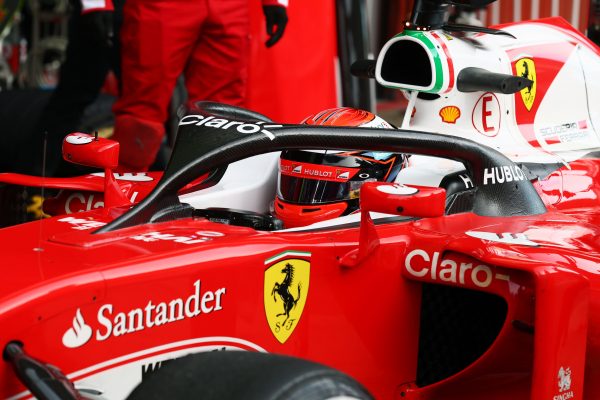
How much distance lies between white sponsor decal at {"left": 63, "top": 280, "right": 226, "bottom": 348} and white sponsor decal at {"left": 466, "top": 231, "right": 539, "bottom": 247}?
2.52 ft

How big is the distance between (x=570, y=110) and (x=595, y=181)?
0.39 m

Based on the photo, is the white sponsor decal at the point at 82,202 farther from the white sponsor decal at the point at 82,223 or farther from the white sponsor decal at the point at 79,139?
the white sponsor decal at the point at 82,223

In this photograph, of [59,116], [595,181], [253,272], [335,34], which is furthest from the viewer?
[335,34]

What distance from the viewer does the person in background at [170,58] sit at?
15.9 feet

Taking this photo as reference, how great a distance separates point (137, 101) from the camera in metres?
4.98

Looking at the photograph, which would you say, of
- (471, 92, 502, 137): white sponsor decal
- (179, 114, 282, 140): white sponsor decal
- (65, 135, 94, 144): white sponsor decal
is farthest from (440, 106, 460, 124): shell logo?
(65, 135, 94, 144): white sponsor decal

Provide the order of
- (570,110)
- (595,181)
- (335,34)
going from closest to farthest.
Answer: (595,181) → (570,110) → (335,34)

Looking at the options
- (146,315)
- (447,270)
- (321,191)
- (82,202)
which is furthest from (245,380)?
(82,202)

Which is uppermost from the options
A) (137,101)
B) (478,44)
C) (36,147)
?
(478,44)

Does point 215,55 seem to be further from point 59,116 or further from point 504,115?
point 504,115

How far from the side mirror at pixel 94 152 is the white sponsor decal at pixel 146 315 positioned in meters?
0.78

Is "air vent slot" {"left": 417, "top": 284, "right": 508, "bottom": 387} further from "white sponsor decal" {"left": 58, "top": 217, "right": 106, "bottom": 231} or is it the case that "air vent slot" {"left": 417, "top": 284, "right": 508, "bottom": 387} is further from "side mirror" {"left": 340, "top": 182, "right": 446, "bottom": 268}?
"white sponsor decal" {"left": 58, "top": 217, "right": 106, "bottom": 231}

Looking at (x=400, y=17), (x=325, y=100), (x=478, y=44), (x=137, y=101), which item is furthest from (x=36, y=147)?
(x=400, y=17)

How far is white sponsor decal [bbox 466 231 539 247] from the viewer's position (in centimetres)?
289
